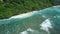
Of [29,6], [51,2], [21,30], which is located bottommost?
[51,2]

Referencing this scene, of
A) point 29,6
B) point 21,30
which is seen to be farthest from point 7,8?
point 21,30

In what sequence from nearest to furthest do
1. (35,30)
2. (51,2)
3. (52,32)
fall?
(52,32)
(35,30)
(51,2)

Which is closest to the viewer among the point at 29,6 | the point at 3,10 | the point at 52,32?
the point at 52,32

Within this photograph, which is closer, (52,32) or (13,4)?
(52,32)

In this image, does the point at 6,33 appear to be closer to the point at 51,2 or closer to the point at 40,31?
the point at 40,31

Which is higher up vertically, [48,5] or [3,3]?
[3,3]

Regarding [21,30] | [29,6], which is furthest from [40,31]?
[29,6]

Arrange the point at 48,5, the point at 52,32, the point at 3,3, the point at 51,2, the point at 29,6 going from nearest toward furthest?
the point at 52,32 < the point at 3,3 < the point at 29,6 < the point at 48,5 < the point at 51,2

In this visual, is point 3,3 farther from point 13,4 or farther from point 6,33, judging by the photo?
point 6,33

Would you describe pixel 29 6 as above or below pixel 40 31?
below
